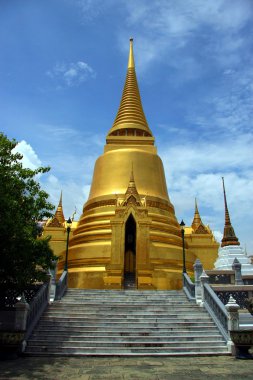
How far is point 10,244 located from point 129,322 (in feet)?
15.4

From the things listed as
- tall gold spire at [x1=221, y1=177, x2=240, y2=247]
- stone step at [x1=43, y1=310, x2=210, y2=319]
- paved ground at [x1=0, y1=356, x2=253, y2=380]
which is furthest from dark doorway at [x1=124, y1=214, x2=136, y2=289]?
paved ground at [x1=0, y1=356, x2=253, y2=380]

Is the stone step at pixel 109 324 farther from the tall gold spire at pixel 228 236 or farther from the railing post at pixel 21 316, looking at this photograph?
the tall gold spire at pixel 228 236

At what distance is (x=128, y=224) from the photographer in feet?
66.6

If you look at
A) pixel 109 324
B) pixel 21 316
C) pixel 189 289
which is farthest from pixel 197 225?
pixel 21 316

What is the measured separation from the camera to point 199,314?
→ 12.2 metres

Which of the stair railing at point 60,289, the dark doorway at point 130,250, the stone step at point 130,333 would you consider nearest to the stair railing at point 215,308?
the stone step at point 130,333

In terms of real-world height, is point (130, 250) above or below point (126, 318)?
above

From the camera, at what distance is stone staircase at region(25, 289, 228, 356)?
9.70m

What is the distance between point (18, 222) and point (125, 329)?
4.77m

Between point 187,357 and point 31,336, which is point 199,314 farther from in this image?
point 31,336

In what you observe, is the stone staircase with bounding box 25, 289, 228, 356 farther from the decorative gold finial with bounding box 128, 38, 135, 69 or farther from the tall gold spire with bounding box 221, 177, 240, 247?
the decorative gold finial with bounding box 128, 38, 135, 69

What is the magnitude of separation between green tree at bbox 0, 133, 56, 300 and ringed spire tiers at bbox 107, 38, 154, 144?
641 inches

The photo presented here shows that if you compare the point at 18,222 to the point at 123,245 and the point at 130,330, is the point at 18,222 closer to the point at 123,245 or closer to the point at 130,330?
the point at 130,330

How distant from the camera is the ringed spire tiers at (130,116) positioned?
90.0 ft
